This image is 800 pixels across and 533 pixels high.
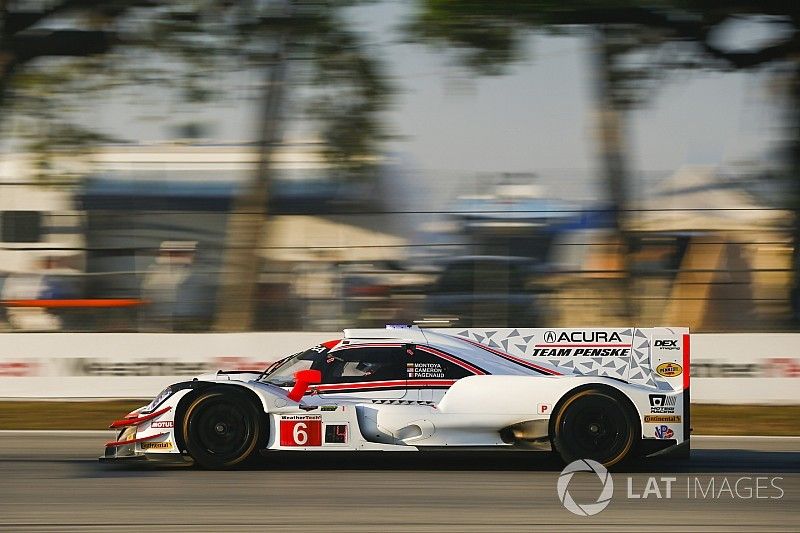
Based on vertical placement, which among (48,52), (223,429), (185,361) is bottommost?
(223,429)

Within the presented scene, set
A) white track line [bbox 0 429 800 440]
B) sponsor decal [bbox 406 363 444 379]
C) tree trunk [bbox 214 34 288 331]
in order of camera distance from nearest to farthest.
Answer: sponsor decal [bbox 406 363 444 379] → white track line [bbox 0 429 800 440] → tree trunk [bbox 214 34 288 331]

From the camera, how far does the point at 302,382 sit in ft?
25.5

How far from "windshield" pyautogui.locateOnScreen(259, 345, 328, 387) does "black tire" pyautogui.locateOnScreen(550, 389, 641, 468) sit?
1.70 m

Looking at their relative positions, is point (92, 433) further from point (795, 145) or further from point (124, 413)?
point (795, 145)

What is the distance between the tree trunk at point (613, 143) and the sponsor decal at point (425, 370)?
641 cm

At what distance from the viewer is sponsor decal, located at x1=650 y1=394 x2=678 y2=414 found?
7.81 meters

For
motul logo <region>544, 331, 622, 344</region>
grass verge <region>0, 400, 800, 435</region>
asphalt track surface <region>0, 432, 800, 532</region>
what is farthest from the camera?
grass verge <region>0, 400, 800, 435</region>

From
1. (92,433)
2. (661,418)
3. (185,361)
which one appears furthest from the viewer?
(185,361)

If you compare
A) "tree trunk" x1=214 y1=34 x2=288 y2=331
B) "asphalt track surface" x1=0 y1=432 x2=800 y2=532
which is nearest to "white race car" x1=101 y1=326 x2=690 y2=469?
"asphalt track surface" x1=0 y1=432 x2=800 y2=532

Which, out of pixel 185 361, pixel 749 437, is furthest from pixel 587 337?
pixel 185 361

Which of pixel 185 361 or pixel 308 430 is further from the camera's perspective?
pixel 185 361

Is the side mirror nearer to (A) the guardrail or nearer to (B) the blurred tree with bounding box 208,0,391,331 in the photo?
(A) the guardrail

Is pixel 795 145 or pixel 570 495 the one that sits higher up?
pixel 795 145

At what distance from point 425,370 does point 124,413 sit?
5.60 m
